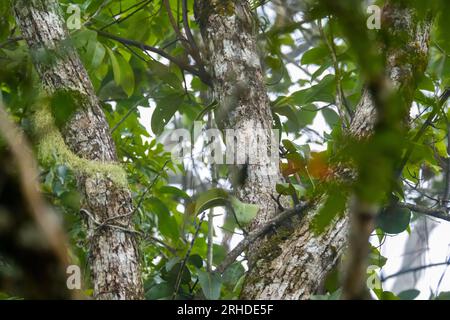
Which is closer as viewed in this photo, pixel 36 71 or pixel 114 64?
pixel 36 71

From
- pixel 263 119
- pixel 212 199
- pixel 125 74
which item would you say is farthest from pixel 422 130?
pixel 125 74

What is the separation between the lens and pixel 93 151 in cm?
173

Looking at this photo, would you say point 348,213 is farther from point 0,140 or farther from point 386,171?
point 386,171

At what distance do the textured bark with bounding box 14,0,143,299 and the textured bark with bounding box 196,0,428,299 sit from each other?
273 millimetres

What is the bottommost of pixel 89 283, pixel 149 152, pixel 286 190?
pixel 89 283

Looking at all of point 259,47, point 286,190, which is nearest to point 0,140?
point 286,190

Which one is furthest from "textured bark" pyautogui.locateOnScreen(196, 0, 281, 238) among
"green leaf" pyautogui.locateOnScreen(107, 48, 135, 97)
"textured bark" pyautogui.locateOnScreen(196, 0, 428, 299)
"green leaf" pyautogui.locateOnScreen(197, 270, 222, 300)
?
"green leaf" pyautogui.locateOnScreen(107, 48, 135, 97)

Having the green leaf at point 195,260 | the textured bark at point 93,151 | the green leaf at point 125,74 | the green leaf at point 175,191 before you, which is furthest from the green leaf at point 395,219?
the green leaf at point 125,74

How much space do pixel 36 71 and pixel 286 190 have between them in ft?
2.17

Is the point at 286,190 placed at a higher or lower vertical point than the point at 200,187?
lower

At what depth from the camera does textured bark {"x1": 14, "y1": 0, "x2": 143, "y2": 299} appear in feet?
→ 5.02

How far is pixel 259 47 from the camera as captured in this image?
6.89 ft

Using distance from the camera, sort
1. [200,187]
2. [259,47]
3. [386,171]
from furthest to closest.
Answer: [200,187] < [259,47] < [386,171]

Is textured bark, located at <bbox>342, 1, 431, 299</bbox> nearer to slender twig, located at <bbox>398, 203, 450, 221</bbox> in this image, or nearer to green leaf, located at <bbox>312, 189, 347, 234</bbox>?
slender twig, located at <bbox>398, 203, 450, 221</bbox>
